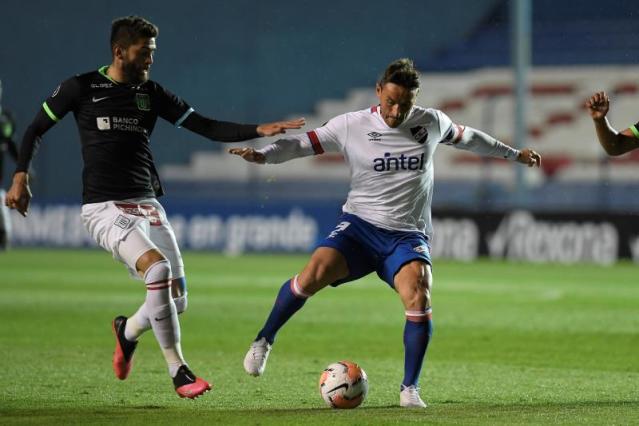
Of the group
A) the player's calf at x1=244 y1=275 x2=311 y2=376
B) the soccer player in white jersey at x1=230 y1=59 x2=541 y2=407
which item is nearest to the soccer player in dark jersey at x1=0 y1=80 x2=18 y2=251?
the player's calf at x1=244 y1=275 x2=311 y2=376

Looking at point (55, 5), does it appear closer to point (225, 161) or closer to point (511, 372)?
point (225, 161)

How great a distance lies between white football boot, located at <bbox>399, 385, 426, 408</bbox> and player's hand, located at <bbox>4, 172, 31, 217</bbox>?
93.2 inches

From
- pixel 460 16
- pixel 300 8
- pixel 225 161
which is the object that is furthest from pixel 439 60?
pixel 225 161

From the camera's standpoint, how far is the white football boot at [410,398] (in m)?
7.27

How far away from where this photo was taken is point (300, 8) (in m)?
32.9

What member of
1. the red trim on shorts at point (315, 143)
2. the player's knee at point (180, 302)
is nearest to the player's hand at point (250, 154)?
the red trim on shorts at point (315, 143)

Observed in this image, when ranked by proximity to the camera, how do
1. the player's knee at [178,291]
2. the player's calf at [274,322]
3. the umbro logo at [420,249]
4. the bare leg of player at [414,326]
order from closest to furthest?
the bare leg of player at [414,326] < the umbro logo at [420,249] < the player's calf at [274,322] < the player's knee at [178,291]

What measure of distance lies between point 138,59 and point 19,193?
1.03 metres

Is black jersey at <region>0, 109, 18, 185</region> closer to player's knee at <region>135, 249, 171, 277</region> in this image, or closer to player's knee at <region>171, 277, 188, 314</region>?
player's knee at <region>171, 277, 188, 314</region>

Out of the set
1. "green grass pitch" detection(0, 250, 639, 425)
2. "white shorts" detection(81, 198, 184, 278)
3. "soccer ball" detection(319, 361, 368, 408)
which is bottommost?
"green grass pitch" detection(0, 250, 639, 425)

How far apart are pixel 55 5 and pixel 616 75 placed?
1382cm

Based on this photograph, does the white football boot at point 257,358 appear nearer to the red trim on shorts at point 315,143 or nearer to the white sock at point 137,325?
the white sock at point 137,325

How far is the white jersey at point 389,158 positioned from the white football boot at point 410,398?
999 mm

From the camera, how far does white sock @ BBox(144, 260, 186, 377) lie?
7.39m
